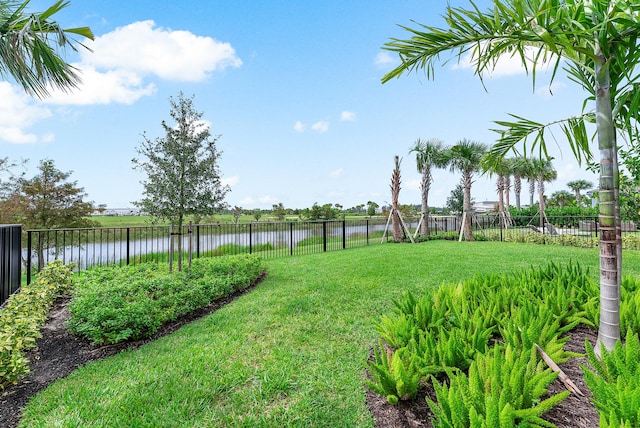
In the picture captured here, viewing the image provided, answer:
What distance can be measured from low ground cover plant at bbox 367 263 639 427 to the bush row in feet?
9.86

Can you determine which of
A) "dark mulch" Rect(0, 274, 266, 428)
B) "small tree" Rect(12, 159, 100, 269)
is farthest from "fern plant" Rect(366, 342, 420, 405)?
"small tree" Rect(12, 159, 100, 269)

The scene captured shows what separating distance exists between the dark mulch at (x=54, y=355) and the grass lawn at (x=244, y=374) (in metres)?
0.15

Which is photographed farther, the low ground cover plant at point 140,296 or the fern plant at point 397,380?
the low ground cover plant at point 140,296

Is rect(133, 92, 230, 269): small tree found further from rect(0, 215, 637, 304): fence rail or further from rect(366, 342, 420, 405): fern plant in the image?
rect(366, 342, 420, 405): fern plant

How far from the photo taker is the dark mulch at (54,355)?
8.33 feet

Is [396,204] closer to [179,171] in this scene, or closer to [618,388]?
[179,171]

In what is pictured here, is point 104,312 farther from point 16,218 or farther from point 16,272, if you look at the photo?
point 16,218

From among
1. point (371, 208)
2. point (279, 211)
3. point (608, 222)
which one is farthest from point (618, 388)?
point (371, 208)

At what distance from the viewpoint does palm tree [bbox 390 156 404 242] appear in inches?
597

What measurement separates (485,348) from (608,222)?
4.22ft

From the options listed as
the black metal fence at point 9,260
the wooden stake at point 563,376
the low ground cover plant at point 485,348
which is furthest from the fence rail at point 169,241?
the wooden stake at point 563,376

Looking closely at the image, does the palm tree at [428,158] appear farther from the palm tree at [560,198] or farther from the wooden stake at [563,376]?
the palm tree at [560,198]

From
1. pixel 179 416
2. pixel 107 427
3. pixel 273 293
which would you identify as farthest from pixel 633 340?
pixel 273 293

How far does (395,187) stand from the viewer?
15.7 metres
